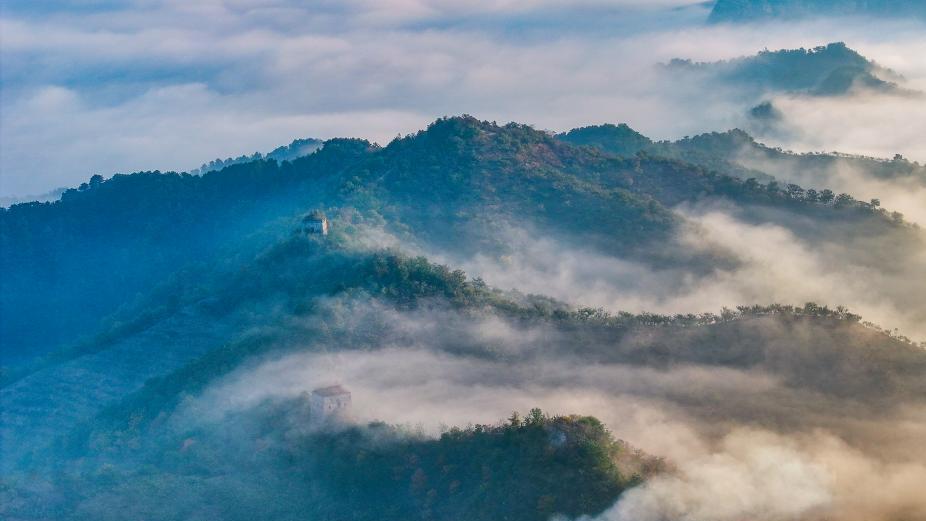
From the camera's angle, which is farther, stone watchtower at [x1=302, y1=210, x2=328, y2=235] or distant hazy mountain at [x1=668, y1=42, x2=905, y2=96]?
distant hazy mountain at [x1=668, y1=42, x2=905, y2=96]

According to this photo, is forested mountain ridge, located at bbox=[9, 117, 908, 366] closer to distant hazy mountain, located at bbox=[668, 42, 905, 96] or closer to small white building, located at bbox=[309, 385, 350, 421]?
small white building, located at bbox=[309, 385, 350, 421]

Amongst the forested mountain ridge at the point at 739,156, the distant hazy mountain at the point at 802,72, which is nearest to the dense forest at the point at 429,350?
the forested mountain ridge at the point at 739,156

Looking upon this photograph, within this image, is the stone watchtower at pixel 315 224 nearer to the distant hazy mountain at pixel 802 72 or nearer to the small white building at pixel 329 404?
the small white building at pixel 329 404

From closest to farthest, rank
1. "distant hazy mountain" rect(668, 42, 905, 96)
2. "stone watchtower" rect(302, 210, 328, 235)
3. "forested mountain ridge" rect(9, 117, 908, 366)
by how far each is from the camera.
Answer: "stone watchtower" rect(302, 210, 328, 235) < "forested mountain ridge" rect(9, 117, 908, 366) < "distant hazy mountain" rect(668, 42, 905, 96)

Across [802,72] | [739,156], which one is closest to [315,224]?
[739,156]

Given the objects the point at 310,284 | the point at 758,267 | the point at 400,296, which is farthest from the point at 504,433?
the point at 758,267

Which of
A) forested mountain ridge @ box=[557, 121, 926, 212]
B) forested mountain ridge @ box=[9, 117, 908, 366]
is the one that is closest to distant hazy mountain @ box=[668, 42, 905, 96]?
forested mountain ridge @ box=[557, 121, 926, 212]
